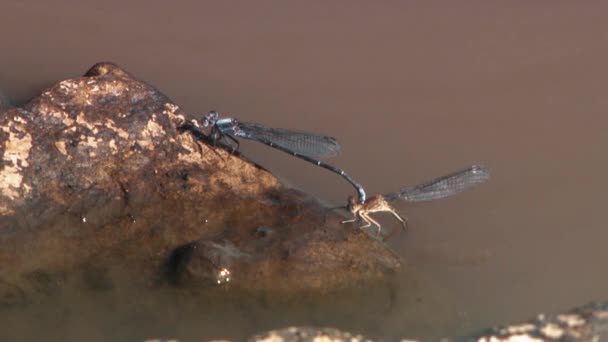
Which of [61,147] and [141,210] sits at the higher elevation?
[61,147]

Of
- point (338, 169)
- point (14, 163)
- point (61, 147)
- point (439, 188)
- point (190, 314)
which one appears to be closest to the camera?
point (190, 314)

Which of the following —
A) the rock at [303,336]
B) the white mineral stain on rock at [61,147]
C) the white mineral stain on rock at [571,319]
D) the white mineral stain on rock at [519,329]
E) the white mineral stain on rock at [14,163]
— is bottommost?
the rock at [303,336]

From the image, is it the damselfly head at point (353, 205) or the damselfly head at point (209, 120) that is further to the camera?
the damselfly head at point (353, 205)

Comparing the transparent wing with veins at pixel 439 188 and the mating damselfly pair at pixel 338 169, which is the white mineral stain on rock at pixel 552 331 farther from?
the transparent wing with veins at pixel 439 188

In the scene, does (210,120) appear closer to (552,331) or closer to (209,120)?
(209,120)

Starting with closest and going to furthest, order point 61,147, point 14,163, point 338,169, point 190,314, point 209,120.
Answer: point 190,314 → point 14,163 → point 61,147 → point 209,120 → point 338,169

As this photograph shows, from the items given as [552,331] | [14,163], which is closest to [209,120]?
[14,163]

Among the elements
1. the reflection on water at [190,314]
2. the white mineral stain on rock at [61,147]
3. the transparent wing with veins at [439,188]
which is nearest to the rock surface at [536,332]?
the reflection on water at [190,314]
